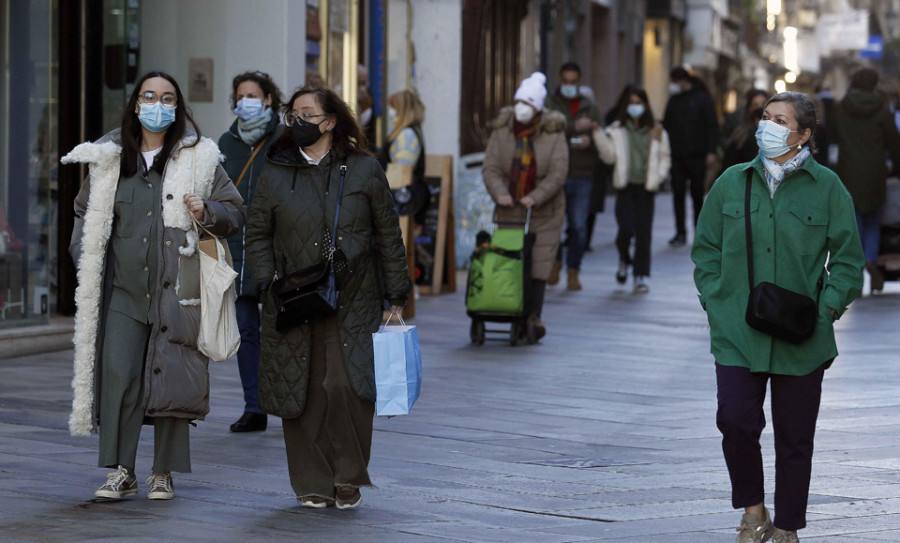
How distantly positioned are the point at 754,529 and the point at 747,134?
9302 millimetres

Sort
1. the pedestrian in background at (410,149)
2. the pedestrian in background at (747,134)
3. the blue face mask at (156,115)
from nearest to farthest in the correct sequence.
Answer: the blue face mask at (156,115)
the pedestrian in background at (410,149)
the pedestrian in background at (747,134)

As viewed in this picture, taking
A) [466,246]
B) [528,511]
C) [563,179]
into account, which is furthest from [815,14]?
[528,511]

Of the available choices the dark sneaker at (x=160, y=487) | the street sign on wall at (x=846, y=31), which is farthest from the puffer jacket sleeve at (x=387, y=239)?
the street sign on wall at (x=846, y=31)

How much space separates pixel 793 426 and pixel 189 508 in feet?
7.56

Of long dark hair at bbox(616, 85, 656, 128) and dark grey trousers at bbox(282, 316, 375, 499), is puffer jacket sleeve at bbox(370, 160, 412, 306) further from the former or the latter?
long dark hair at bbox(616, 85, 656, 128)

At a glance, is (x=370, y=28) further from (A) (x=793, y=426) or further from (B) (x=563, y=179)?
(A) (x=793, y=426)

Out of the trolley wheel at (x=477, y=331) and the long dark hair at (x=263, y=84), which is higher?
the long dark hair at (x=263, y=84)

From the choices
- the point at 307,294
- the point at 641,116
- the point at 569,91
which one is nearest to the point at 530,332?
the point at 641,116

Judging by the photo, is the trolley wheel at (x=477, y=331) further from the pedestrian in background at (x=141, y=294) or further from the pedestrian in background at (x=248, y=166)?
the pedestrian in background at (x=141, y=294)

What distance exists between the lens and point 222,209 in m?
7.01

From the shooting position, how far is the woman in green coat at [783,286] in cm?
598

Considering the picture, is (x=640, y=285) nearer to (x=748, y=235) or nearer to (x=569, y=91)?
(x=569, y=91)

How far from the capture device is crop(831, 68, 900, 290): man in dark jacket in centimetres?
1531

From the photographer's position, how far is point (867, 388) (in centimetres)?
1043
